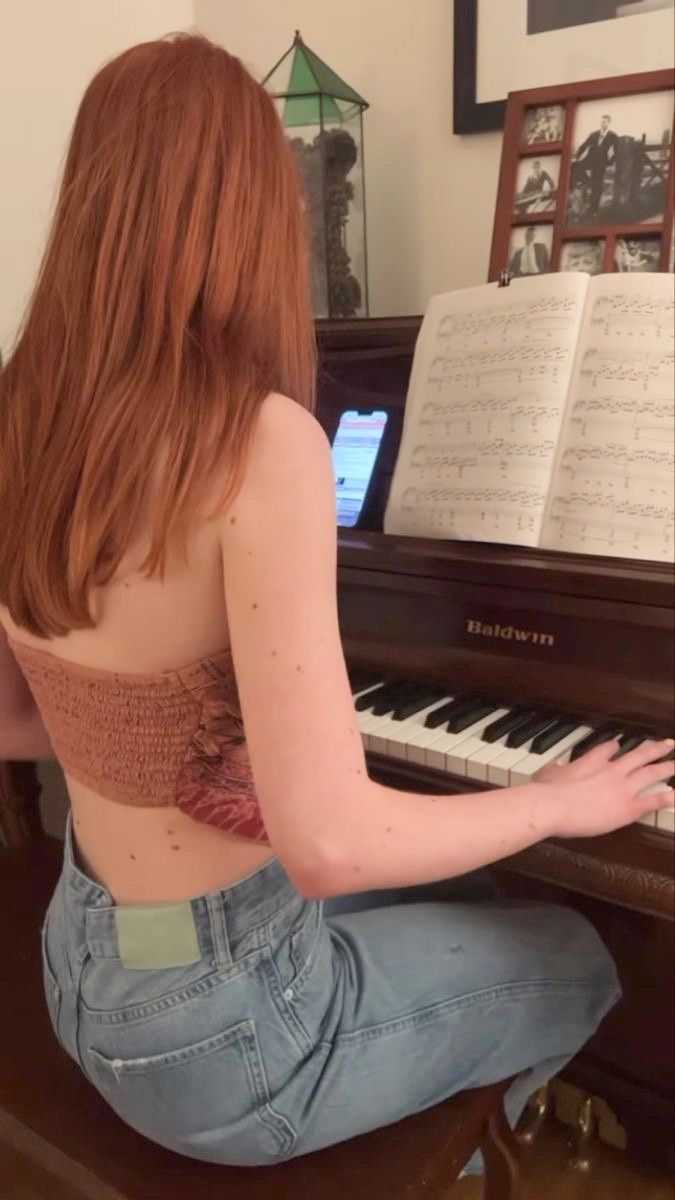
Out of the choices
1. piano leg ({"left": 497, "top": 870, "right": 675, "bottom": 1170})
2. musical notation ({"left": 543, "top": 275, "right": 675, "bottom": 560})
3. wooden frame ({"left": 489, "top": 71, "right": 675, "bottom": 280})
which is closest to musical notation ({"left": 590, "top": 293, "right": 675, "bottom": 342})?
musical notation ({"left": 543, "top": 275, "right": 675, "bottom": 560})

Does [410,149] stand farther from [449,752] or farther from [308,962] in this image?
[308,962]

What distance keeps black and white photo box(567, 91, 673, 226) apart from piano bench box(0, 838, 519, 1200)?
1073mm

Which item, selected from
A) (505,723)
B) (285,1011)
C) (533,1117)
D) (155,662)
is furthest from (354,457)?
(533,1117)

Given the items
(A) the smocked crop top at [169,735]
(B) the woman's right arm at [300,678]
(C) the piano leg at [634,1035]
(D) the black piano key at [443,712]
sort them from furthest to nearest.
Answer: (C) the piano leg at [634,1035] → (D) the black piano key at [443,712] → (A) the smocked crop top at [169,735] → (B) the woman's right arm at [300,678]

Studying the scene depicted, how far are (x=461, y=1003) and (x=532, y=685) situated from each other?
1.20 ft

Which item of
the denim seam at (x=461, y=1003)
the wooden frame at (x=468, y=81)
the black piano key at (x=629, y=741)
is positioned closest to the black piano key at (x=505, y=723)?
the black piano key at (x=629, y=741)

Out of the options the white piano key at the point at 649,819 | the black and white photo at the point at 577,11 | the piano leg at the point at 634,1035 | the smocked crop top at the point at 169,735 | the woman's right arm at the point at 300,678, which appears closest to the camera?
the woman's right arm at the point at 300,678

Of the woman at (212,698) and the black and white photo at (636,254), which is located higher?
the black and white photo at (636,254)

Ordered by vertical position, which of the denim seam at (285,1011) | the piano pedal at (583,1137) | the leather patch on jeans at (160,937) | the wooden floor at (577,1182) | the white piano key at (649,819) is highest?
the white piano key at (649,819)

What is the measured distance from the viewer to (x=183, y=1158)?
94cm

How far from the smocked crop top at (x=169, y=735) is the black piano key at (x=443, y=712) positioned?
1.06 ft

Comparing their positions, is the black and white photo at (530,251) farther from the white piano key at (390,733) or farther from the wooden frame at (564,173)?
the white piano key at (390,733)

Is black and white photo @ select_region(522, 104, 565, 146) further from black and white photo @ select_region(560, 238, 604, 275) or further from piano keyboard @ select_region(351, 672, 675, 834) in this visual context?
piano keyboard @ select_region(351, 672, 675, 834)

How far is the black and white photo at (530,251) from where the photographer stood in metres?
1.42
